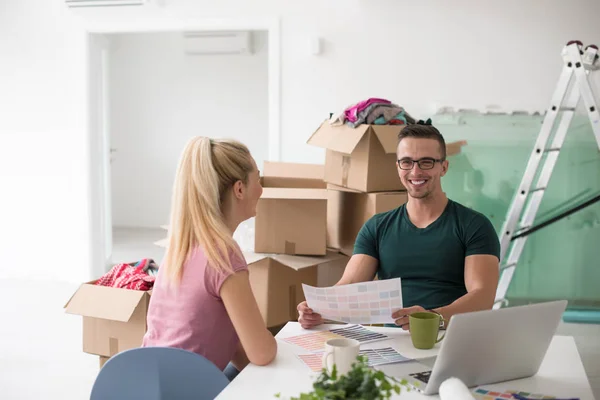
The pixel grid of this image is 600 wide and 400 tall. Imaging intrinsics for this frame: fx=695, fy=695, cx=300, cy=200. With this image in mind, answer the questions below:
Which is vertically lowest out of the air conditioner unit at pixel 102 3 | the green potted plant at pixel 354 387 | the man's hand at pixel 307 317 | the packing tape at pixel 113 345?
the packing tape at pixel 113 345

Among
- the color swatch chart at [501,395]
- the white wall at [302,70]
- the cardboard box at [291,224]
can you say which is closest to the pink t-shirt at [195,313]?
the color swatch chart at [501,395]

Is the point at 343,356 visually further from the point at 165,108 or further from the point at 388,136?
the point at 165,108

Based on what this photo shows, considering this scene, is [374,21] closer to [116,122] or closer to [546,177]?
[546,177]

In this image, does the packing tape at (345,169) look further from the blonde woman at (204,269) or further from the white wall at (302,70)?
the blonde woman at (204,269)

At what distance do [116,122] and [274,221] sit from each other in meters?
5.28

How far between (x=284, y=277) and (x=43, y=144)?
2824 mm

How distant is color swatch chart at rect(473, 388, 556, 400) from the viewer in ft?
4.66

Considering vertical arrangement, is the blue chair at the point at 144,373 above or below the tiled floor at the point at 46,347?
above

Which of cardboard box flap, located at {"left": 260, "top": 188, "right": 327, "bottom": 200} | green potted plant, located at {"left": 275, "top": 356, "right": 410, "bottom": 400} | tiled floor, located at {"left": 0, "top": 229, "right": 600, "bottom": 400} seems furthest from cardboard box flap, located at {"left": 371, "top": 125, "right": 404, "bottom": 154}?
green potted plant, located at {"left": 275, "top": 356, "right": 410, "bottom": 400}

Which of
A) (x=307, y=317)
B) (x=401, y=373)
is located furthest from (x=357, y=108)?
(x=401, y=373)

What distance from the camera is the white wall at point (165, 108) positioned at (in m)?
7.75

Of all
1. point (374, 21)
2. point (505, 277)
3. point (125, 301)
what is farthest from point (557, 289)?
point (125, 301)

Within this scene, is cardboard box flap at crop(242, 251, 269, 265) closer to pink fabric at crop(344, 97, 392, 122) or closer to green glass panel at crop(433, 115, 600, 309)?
pink fabric at crop(344, 97, 392, 122)

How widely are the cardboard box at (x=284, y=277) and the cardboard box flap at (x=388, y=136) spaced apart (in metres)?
0.60
